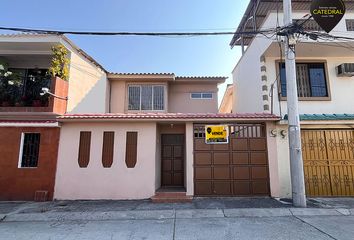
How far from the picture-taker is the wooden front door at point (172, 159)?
10.3 meters

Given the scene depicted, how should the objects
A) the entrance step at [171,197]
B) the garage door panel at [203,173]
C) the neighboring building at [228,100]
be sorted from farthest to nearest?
1. the neighboring building at [228,100]
2. the garage door panel at [203,173]
3. the entrance step at [171,197]

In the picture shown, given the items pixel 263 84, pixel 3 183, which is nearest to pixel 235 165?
pixel 263 84

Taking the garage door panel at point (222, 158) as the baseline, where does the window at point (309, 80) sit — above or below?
above

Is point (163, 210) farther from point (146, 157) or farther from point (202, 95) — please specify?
point (202, 95)

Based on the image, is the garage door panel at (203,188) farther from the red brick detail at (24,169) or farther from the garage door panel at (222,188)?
the red brick detail at (24,169)

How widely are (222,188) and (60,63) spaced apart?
792cm

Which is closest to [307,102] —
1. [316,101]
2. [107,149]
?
[316,101]

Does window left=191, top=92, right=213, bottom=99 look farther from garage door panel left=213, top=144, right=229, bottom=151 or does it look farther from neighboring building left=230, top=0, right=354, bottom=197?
garage door panel left=213, top=144, right=229, bottom=151

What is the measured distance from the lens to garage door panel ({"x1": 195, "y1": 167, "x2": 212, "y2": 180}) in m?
8.82

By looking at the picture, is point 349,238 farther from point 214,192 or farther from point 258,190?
point 214,192

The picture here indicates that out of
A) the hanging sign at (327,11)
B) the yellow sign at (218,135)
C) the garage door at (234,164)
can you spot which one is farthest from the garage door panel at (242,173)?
the hanging sign at (327,11)

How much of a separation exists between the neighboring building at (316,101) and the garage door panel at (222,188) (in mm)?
1877

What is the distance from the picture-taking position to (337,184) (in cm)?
862

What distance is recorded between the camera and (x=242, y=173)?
883 centimetres
